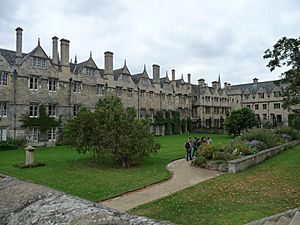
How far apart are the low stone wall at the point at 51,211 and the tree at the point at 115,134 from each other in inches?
547

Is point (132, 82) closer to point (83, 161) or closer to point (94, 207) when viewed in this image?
point (83, 161)

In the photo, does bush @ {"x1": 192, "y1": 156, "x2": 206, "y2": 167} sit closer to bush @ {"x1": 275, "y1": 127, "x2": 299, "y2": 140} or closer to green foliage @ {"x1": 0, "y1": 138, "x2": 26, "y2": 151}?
bush @ {"x1": 275, "y1": 127, "x2": 299, "y2": 140}

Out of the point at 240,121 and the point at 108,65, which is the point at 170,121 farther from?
the point at 108,65

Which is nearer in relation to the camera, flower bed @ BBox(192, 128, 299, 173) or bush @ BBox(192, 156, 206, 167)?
flower bed @ BBox(192, 128, 299, 173)

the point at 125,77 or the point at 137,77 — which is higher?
the point at 137,77

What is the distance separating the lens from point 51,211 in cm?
304

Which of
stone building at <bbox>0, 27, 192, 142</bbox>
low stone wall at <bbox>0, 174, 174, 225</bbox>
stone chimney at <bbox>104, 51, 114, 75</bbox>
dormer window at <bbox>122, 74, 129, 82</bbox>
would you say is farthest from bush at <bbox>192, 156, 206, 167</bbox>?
dormer window at <bbox>122, 74, 129, 82</bbox>

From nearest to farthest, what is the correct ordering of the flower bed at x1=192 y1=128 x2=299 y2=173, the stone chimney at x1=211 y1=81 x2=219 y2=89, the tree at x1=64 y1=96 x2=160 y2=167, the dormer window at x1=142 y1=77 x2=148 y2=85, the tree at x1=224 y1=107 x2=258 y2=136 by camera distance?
the flower bed at x1=192 y1=128 x2=299 y2=173 < the tree at x1=64 y1=96 x2=160 y2=167 < the tree at x1=224 y1=107 x2=258 y2=136 < the dormer window at x1=142 y1=77 x2=148 y2=85 < the stone chimney at x1=211 y1=81 x2=219 y2=89

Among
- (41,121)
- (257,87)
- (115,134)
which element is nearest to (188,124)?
(257,87)

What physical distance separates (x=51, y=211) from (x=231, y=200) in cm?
870

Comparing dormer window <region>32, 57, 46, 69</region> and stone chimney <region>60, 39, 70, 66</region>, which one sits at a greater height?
stone chimney <region>60, 39, 70, 66</region>

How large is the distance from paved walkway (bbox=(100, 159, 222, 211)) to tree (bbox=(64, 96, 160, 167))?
2.35 m

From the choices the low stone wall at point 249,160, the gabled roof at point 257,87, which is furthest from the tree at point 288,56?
the gabled roof at point 257,87

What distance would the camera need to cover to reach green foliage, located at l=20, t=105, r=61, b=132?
31769mm
